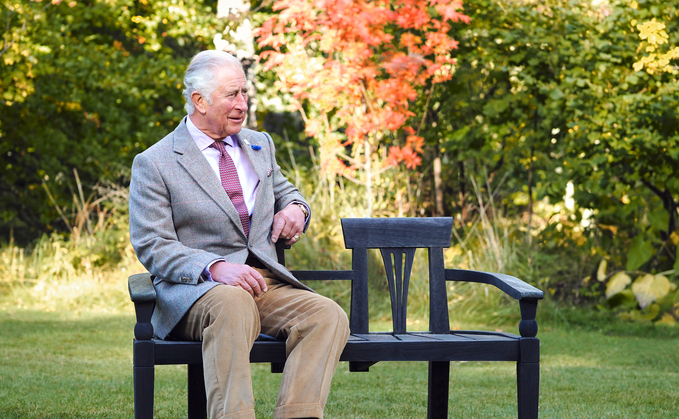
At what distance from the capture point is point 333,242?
705 cm

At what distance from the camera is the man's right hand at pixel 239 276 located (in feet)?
8.86

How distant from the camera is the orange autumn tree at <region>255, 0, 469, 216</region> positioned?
6.73 meters

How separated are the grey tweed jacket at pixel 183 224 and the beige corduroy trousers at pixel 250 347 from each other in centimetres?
11

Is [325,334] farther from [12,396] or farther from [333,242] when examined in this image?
[333,242]

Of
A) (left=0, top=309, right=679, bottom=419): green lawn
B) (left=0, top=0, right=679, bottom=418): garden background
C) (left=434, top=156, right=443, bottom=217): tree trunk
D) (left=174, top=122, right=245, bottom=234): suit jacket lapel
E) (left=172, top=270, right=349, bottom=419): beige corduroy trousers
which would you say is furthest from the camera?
(left=434, top=156, right=443, bottom=217): tree trunk

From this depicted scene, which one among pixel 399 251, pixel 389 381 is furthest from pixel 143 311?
pixel 389 381

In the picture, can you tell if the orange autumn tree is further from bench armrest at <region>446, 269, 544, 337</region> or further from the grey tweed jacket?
bench armrest at <region>446, 269, 544, 337</region>

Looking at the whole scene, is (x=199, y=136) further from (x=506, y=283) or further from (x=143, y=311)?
(x=506, y=283)

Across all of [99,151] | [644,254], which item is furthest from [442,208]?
[99,151]

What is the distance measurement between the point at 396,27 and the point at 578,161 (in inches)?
80.1

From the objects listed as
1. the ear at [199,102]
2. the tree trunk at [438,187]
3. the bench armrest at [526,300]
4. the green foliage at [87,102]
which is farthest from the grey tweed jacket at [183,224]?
the green foliage at [87,102]

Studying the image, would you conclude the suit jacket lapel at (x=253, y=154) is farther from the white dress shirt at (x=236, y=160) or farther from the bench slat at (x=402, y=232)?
the bench slat at (x=402, y=232)

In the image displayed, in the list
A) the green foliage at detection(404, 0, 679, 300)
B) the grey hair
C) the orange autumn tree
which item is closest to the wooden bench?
the grey hair

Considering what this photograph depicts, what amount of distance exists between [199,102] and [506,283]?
1.28 m
